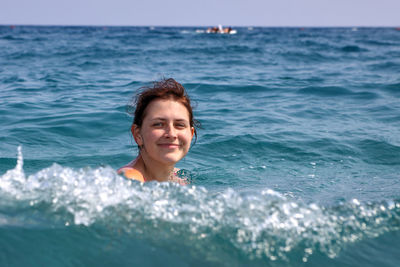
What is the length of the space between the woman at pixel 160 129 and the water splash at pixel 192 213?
0.44 meters

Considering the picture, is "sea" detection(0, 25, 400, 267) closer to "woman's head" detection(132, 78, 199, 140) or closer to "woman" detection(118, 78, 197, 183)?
"woman" detection(118, 78, 197, 183)

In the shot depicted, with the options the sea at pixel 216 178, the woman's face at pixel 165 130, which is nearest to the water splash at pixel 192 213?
the sea at pixel 216 178

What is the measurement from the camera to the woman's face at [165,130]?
344 cm

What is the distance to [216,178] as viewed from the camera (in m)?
4.73

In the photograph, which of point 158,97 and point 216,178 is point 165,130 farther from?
point 216,178

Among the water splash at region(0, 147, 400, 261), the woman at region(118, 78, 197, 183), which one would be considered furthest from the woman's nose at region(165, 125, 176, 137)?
the water splash at region(0, 147, 400, 261)

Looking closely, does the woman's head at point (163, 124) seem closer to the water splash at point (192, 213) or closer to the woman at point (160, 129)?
the woman at point (160, 129)

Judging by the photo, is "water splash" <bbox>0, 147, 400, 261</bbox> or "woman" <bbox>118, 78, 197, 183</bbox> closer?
"water splash" <bbox>0, 147, 400, 261</bbox>

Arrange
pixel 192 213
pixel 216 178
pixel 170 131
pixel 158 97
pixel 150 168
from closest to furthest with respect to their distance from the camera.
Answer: pixel 192 213, pixel 170 131, pixel 158 97, pixel 150 168, pixel 216 178

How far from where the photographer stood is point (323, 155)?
5449mm

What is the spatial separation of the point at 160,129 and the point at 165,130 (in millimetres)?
41

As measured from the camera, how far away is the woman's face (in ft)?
11.3

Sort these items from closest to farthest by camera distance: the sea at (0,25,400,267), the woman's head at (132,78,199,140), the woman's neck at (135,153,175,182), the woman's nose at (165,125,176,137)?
1. the sea at (0,25,400,267)
2. the woman's nose at (165,125,176,137)
3. the woman's head at (132,78,199,140)
4. the woman's neck at (135,153,175,182)

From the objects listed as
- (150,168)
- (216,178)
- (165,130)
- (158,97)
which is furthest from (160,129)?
(216,178)
